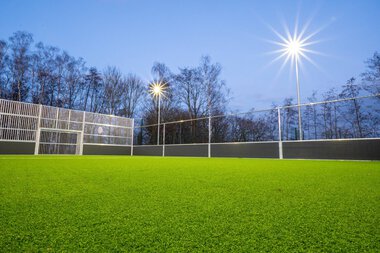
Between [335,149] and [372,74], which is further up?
[372,74]

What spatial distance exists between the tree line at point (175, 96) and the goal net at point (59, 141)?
5.13 meters

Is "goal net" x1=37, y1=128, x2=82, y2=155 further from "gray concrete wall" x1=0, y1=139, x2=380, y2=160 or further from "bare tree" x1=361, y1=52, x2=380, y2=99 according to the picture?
"bare tree" x1=361, y1=52, x2=380, y2=99

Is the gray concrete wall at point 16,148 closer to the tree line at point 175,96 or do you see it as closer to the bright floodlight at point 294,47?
the tree line at point 175,96

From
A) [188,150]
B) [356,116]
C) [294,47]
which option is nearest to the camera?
[356,116]

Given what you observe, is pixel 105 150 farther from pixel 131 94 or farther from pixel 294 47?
pixel 294 47

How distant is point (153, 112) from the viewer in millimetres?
24984

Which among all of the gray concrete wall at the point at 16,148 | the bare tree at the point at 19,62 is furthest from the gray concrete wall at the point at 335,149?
the bare tree at the point at 19,62

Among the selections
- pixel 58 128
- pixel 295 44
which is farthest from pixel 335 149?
pixel 58 128

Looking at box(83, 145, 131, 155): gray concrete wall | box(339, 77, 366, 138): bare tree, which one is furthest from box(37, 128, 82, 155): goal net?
box(339, 77, 366, 138): bare tree

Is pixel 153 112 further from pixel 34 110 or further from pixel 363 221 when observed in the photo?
pixel 363 221

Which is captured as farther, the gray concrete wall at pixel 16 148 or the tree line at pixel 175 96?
the gray concrete wall at pixel 16 148

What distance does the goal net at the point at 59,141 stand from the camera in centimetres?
1658

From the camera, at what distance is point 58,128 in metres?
17.4

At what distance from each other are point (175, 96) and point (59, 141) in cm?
1281
